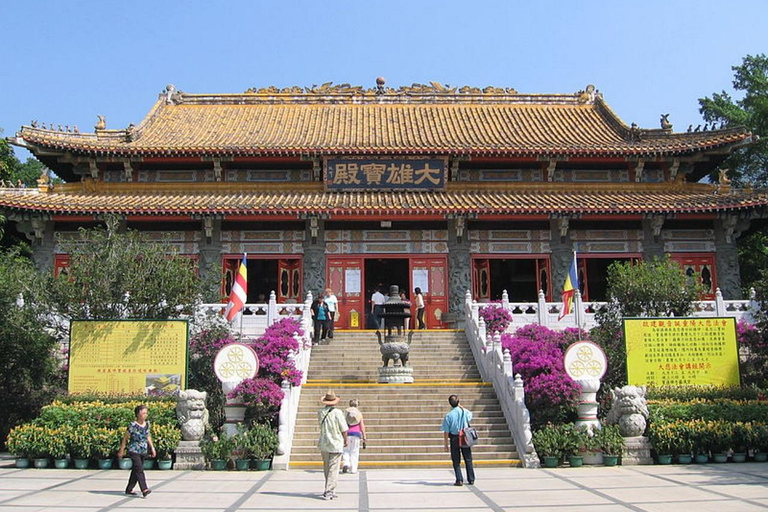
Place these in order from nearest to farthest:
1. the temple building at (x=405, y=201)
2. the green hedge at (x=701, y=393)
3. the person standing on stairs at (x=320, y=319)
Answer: the green hedge at (x=701, y=393)
the person standing on stairs at (x=320, y=319)
the temple building at (x=405, y=201)

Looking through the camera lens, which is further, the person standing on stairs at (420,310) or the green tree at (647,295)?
the person standing on stairs at (420,310)

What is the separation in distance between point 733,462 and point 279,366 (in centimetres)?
814

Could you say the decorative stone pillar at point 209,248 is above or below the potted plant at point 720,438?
above

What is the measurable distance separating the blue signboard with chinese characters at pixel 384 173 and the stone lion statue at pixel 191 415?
1049 cm

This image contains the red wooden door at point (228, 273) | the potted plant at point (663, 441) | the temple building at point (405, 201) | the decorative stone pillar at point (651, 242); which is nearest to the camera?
the potted plant at point (663, 441)

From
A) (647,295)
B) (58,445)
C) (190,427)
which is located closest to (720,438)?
(647,295)

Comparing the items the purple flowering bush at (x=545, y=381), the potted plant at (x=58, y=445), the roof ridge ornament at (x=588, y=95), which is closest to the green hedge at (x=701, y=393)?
the purple flowering bush at (x=545, y=381)

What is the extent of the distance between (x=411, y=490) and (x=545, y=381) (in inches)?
156

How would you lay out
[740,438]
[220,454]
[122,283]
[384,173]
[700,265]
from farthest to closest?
[384,173], [700,265], [122,283], [740,438], [220,454]

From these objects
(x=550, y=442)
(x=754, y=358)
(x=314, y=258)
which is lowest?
(x=550, y=442)

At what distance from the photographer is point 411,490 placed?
8938 millimetres

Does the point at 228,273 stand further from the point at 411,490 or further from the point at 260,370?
the point at 411,490

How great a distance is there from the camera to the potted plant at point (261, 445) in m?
10.8

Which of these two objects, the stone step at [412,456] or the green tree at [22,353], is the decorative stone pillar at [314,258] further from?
the stone step at [412,456]
